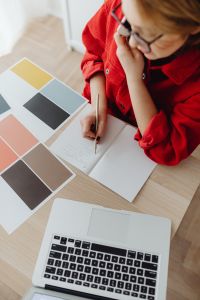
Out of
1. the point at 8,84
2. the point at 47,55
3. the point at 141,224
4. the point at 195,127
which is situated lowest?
the point at 47,55

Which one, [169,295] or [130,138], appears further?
[169,295]

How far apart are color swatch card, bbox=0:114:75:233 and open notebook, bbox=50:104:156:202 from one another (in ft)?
0.14

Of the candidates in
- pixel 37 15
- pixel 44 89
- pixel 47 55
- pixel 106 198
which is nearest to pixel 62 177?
pixel 106 198

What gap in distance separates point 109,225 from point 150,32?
0.42 metres

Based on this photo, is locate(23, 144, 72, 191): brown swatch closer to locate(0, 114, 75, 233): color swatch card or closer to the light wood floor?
locate(0, 114, 75, 233): color swatch card

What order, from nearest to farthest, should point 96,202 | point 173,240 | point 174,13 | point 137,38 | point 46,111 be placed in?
point 174,13 → point 137,38 → point 96,202 → point 46,111 → point 173,240

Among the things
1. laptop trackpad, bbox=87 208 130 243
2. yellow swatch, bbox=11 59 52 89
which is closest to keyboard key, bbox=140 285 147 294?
laptop trackpad, bbox=87 208 130 243

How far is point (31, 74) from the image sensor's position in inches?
37.7

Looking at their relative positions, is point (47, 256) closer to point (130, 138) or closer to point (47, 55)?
point (130, 138)

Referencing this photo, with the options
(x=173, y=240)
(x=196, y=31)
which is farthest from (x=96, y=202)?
(x=173, y=240)

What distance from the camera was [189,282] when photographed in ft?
4.25

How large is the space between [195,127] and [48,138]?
0.38 m

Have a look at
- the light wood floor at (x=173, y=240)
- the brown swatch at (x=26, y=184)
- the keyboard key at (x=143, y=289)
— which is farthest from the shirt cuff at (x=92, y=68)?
the keyboard key at (x=143, y=289)

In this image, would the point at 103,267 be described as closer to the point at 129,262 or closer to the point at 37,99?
the point at 129,262
